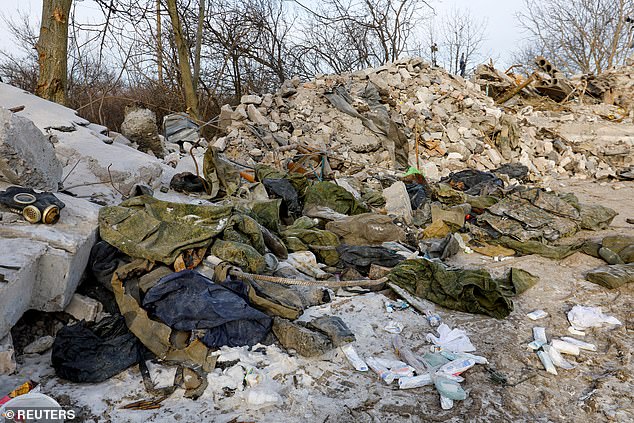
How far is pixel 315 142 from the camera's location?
28.3 feet

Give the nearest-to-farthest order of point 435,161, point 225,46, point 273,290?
point 273,290 < point 435,161 < point 225,46

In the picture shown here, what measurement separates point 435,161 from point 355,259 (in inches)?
237

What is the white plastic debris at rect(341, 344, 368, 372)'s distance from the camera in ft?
7.93

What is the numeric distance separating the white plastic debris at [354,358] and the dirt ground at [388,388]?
33 mm

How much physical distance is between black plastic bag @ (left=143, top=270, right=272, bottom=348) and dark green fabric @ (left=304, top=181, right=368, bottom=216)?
2794 millimetres

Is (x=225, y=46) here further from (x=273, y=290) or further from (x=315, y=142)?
(x=273, y=290)

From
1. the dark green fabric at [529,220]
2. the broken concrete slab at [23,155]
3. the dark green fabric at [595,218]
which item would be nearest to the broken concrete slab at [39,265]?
the broken concrete slab at [23,155]

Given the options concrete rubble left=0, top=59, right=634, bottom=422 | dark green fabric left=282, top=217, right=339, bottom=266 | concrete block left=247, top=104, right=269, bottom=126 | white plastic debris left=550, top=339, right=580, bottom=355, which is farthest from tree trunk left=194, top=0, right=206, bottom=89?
white plastic debris left=550, top=339, right=580, bottom=355

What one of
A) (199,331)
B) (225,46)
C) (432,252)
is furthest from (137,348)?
(225,46)

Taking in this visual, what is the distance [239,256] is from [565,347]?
2274 millimetres

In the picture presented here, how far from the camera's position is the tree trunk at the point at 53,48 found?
6.09 metres

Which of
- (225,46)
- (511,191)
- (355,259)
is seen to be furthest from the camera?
(225,46)

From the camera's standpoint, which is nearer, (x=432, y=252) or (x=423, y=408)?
(x=423, y=408)

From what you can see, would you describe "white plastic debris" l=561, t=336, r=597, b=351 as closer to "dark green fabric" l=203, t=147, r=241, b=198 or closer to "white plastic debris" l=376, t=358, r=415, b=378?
"white plastic debris" l=376, t=358, r=415, b=378
